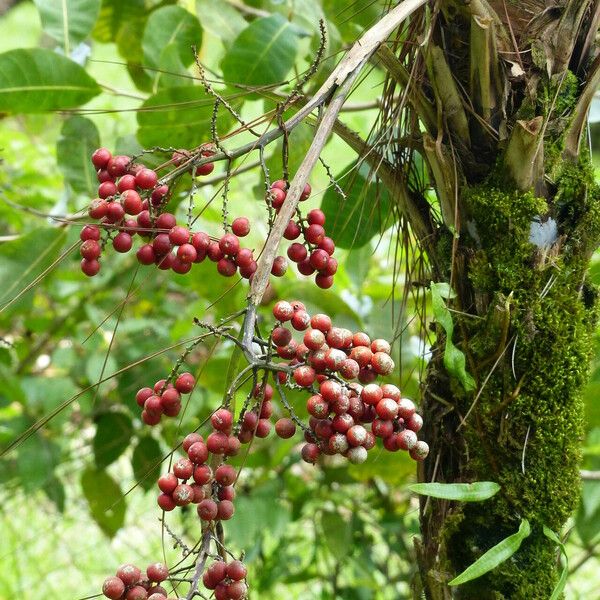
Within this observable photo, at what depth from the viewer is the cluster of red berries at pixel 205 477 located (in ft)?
2.20

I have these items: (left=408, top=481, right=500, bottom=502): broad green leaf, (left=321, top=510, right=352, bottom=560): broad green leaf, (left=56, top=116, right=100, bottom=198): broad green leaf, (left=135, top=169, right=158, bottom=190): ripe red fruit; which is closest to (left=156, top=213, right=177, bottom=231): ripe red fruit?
(left=135, top=169, right=158, bottom=190): ripe red fruit

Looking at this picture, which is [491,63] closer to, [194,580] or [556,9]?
[556,9]

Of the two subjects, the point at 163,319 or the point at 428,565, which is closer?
the point at 428,565

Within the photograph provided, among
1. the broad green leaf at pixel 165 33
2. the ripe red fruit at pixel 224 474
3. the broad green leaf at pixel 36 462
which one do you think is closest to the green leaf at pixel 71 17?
the broad green leaf at pixel 165 33

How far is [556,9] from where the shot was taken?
3.14 feet

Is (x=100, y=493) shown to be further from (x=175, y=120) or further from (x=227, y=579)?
(x=227, y=579)

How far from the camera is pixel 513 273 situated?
93 cm

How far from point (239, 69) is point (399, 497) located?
47.9 inches

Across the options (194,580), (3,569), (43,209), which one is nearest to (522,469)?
(194,580)

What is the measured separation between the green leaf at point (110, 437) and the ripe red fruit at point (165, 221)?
4.17ft

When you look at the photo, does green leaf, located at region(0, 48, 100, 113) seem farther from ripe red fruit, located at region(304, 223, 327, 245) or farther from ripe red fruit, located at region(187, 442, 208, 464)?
ripe red fruit, located at region(187, 442, 208, 464)

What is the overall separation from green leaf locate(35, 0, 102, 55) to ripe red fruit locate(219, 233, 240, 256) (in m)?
0.95

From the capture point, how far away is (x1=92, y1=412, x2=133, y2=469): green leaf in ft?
6.45

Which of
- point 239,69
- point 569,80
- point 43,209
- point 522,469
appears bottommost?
point 43,209
